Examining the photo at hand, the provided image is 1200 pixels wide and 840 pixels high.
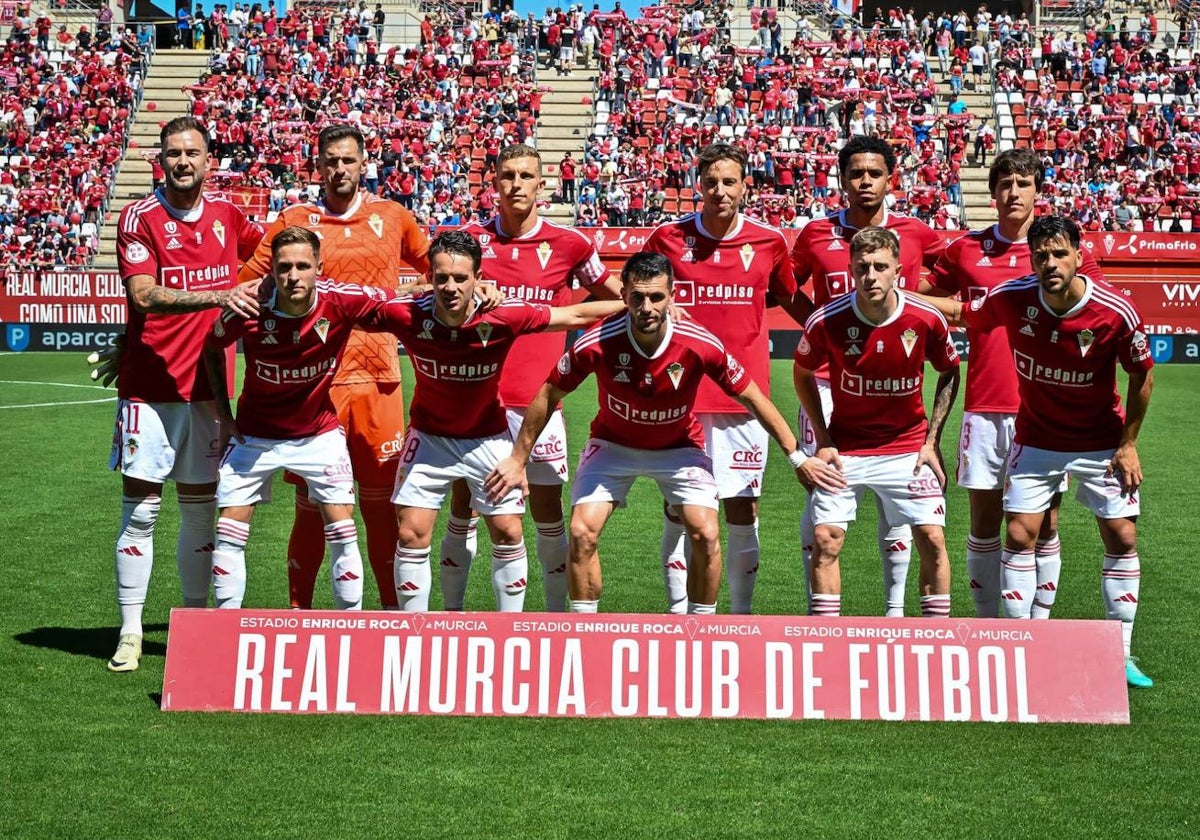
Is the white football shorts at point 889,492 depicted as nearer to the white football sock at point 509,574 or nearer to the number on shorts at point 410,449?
the white football sock at point 509,574

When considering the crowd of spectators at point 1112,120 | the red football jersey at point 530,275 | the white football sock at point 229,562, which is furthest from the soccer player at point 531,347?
the crowd of spectators at point 1112,120

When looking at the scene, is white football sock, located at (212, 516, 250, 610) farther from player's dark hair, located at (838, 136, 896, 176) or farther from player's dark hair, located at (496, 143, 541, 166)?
player's dark hair, located at (838, 136, 896, 176)

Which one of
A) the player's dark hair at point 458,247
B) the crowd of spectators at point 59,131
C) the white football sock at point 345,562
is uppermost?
the crowd of spectators at point 59,131

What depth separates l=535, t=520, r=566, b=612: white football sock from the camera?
7.10 meters

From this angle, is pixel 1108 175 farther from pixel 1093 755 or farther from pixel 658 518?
pixel 1093 755

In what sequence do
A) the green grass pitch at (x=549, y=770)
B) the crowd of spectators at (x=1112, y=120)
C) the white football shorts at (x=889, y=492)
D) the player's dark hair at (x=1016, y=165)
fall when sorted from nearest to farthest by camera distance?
the green grass pitch at (x=549, y=770) → the white football shorts at (x=889, y=492) → the player's dark hair at (x=1016, y=165) → the crowd of spectators at (x=1112, y=120)

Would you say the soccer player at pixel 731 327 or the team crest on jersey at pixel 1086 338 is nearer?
the team crest on jersey at pixel 1086 338

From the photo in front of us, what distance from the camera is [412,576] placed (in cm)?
646

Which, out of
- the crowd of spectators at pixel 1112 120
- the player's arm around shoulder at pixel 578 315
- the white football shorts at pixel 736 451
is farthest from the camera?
the crowd of spectators at pixel 1112 120

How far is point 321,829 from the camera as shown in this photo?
179 inches

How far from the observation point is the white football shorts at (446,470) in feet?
21.3

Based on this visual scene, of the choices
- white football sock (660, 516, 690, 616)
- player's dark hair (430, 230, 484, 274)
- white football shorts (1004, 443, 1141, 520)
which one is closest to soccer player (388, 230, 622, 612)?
player's dark hair (430, 230, 484, 274)

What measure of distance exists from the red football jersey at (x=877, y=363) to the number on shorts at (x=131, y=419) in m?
3.09

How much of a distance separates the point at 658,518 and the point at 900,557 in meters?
4.58
